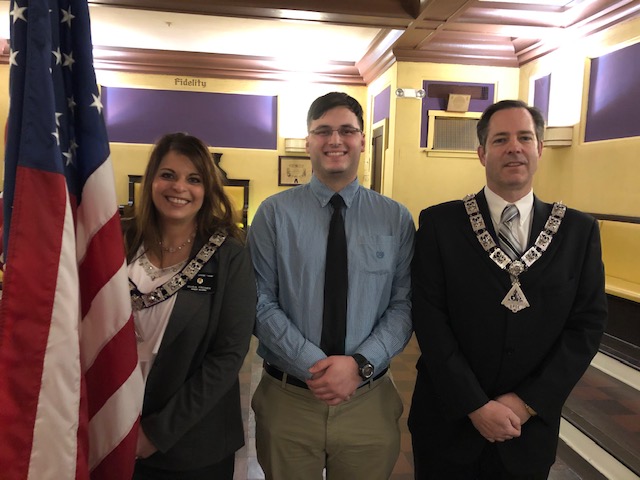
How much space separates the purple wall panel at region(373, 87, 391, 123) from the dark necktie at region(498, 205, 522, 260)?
6.27m

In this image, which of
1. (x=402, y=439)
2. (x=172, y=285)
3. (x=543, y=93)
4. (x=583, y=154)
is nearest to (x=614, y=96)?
(x=583, y=154)

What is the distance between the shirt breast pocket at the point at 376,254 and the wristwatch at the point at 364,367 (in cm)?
31

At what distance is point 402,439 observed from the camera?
3.12 m

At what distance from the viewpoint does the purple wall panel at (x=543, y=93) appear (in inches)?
268

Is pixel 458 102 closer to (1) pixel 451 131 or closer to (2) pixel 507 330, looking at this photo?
(1) pixel 451 131

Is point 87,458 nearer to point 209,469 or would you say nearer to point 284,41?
point 209,469

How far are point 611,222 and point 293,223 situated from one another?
4.92 metres

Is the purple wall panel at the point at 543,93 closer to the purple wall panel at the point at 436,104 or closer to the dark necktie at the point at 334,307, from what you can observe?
the purple wall panel at the point at 436,104

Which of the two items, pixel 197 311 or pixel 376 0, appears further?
pixel 376 0

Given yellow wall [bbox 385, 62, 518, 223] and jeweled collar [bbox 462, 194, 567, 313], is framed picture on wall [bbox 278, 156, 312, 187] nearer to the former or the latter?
yellow wall [bbox 385, 62, 518, 223]

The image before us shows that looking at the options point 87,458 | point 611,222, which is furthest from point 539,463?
point 611,222

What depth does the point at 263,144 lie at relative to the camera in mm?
9625

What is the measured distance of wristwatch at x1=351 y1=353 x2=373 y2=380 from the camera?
5.56ft

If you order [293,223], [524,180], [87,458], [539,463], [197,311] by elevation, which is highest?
[524,180]
